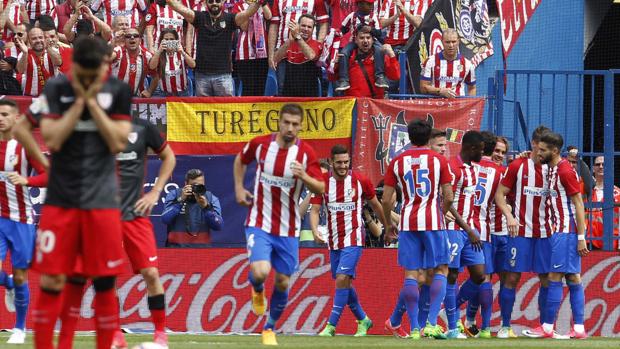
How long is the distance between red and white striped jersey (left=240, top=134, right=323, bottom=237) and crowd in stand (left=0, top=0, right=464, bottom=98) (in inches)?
209

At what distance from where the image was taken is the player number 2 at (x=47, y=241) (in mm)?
7715

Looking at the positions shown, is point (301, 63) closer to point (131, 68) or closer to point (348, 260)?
point (131, 68)

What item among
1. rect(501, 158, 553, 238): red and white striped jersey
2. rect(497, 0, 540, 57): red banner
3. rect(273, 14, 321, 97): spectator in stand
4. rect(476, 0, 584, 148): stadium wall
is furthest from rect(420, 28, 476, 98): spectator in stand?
rect(501, 158, 553, 238): red and white striped jersey

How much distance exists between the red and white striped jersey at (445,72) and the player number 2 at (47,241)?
32.1ft

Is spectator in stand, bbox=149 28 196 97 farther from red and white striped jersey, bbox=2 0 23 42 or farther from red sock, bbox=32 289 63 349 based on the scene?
red sock, bbox=32 289 63 349

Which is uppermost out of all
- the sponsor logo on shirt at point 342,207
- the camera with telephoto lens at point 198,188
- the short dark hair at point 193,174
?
the short dark hair at point 193,174

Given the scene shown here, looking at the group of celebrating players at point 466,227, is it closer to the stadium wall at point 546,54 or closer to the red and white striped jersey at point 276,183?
the red and white striped jersey at point 276,183

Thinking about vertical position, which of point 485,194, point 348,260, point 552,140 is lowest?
point 348,260

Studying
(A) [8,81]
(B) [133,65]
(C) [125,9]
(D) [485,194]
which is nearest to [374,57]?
(D) [485,194]

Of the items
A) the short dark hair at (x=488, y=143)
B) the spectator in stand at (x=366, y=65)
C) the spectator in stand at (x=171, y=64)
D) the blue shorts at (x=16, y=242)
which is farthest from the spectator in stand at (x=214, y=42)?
the blue shorts at (x=16, y=242)

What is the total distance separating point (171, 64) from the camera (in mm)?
17281

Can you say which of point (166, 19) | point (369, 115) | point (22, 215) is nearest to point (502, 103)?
point (369, 115)

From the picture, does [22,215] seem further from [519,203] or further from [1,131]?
[519,203]

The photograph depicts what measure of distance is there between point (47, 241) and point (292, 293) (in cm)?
851
